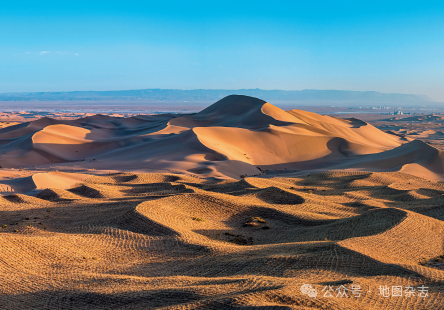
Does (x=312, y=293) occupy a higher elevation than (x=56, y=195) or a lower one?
higher

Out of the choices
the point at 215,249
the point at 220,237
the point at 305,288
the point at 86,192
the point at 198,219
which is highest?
the point at 305,288

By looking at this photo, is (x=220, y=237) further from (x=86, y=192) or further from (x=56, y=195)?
(x=56, y=195)

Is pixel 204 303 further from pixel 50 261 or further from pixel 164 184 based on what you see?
pixel 164 184

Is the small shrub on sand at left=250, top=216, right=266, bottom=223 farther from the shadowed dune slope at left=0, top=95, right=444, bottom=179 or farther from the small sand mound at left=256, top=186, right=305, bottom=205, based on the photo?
the shadowed dune slope at left=0, top=95, right=444, bottom=179

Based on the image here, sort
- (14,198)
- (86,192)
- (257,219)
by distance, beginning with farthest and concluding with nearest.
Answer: (86,192), (14,198), (257,219)

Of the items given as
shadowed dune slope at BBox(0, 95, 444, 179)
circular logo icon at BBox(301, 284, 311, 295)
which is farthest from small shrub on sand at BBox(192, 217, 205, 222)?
shadowed dune slope at BBox(0, 95, 444, 179)

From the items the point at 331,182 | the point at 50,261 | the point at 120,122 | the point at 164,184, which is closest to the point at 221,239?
the point at 50,261

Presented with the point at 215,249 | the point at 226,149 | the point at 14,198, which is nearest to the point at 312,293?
the point at 215,249
